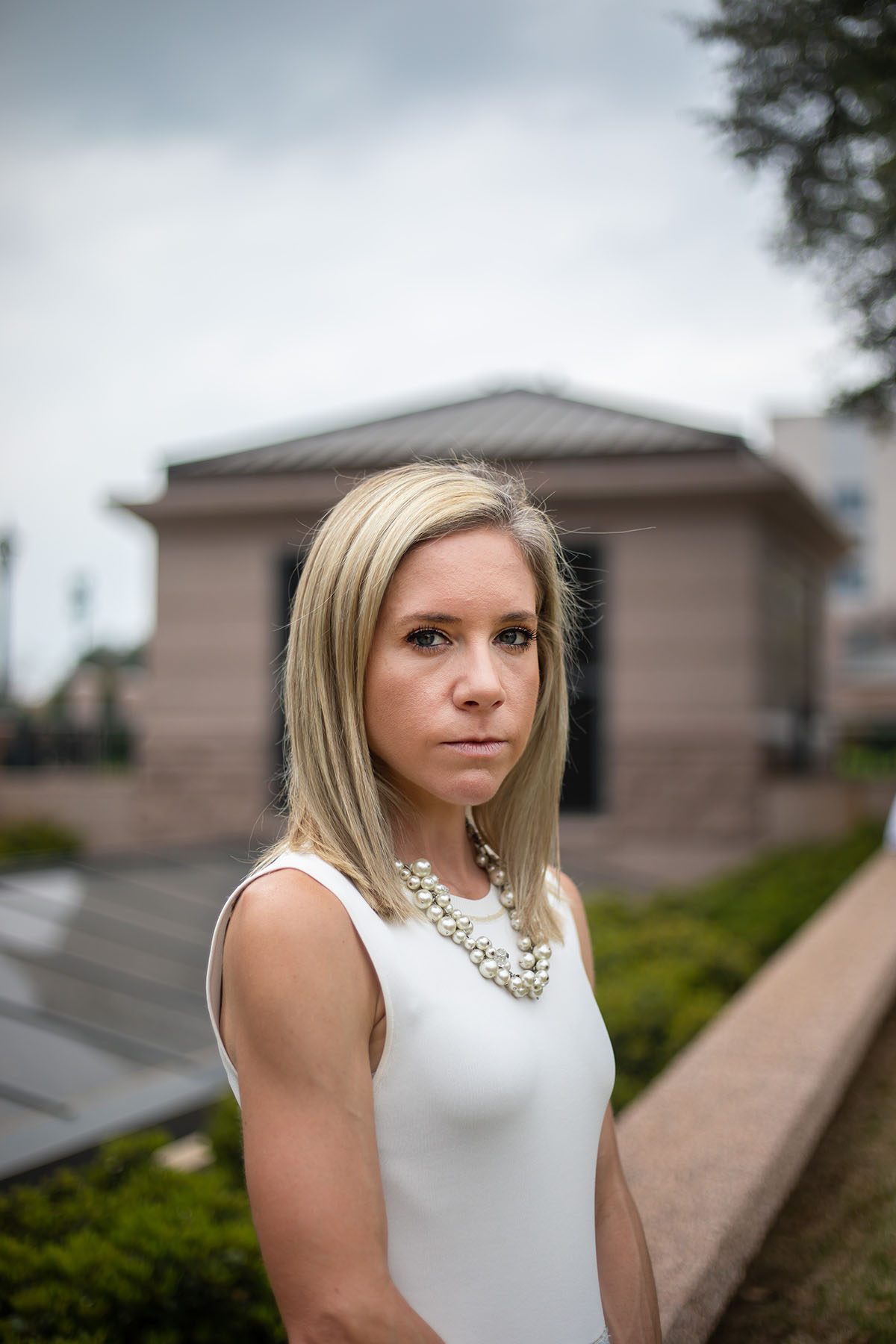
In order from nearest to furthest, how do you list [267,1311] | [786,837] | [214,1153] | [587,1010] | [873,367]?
1. [587,1010]
2. [267,1311]
3. [214,1153]
4. [873,367]
5. [786,837]

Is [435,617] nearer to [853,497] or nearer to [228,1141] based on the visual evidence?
[228,1141]

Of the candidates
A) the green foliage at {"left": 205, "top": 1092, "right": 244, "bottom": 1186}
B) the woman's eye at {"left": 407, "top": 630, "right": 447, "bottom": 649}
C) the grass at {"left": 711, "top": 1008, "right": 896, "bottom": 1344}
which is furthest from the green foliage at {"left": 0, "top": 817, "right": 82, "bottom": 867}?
the woman's eye at {"left": 407, "top": 630, "right": 447, "bottom": 649}

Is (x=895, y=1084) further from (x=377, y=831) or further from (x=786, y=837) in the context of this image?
(x=786, y=837)

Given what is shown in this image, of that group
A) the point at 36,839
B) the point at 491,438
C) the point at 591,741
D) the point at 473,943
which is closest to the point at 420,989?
the point at 473,943

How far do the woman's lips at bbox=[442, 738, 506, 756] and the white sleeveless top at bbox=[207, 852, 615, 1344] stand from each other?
207 millimetres

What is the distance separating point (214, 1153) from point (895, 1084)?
2.64 meters

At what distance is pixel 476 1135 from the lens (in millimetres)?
1317

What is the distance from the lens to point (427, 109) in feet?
21.0

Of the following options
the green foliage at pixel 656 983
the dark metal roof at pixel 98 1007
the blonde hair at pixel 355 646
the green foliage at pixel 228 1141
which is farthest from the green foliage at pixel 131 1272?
the green foliage at pixel 656 983

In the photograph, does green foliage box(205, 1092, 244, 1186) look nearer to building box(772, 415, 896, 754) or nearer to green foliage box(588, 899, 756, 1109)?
green foliage box(588, 899, 756, 1109)

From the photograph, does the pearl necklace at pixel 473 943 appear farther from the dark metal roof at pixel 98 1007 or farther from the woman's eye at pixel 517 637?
the dark metal roof at pixel 98 1007

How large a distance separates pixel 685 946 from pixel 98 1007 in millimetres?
3362

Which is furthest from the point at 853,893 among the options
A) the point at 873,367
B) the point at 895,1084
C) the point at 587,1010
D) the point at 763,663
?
the point at 763,663

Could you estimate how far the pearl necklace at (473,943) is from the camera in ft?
4.63
